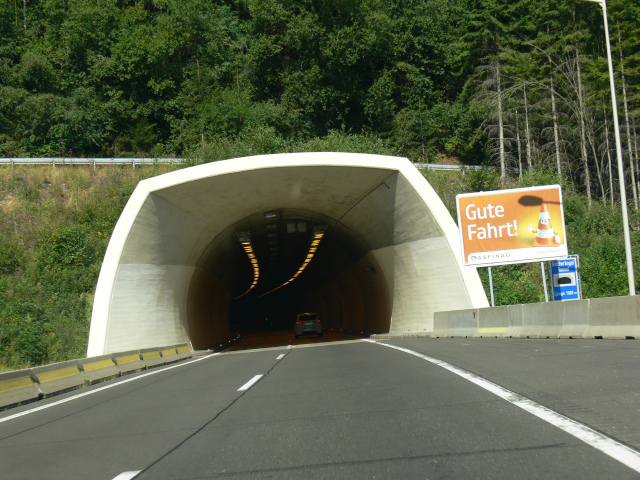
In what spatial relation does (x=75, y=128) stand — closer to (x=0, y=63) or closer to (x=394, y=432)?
(x=0, y=63)

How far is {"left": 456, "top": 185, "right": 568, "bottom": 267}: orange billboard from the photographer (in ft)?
84.6

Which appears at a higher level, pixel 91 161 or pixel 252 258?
pixel 91 161

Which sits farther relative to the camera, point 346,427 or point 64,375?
point 64,375

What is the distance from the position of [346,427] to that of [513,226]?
2149 cm

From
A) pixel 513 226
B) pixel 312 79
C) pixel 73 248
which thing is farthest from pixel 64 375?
pixel 312 79

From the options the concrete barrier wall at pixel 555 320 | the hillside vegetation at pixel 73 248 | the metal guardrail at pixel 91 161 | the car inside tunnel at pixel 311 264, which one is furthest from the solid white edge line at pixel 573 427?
the metal guardrail at pixel 91 161

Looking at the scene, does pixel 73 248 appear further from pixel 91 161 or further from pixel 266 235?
pixel 91 161

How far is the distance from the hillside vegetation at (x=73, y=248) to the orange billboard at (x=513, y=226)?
27.4ft

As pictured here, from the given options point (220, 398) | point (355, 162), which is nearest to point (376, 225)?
point (355, 162)

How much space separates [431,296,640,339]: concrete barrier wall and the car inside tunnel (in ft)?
31.1

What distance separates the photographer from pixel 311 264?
48.1m

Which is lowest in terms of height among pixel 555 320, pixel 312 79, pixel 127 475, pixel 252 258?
pixel 127 475

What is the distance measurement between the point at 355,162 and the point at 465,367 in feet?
42.4

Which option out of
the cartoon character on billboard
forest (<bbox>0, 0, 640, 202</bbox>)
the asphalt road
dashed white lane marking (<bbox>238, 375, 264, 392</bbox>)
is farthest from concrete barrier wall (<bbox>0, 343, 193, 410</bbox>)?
forest (<bbox>0, 0, 640, 202</bbox>)
